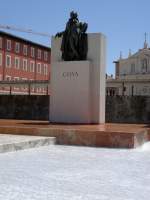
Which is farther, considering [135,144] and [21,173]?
[135,144]

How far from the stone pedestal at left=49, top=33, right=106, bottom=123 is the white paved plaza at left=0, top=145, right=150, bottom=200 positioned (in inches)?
186

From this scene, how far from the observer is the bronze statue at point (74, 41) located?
49.5ft

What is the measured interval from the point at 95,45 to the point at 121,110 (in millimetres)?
11638

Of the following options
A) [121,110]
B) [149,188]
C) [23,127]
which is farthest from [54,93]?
[121,110]

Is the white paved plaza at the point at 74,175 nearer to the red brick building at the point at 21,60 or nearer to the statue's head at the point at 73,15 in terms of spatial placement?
the statue's head at the point at 73,15

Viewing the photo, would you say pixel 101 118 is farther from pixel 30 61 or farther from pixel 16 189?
pixel 30 61

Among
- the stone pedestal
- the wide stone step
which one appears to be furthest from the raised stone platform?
the stone pedestal

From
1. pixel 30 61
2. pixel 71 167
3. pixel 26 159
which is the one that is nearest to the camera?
pixel 71 167

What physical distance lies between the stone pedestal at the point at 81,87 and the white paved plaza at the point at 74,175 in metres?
4.72

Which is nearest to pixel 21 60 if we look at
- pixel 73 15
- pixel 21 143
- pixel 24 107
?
pixel 24 107

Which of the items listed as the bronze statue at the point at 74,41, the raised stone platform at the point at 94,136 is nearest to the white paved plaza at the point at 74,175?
the raised stone platform at the point at 94,136

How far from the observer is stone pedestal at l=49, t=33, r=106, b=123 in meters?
14.8

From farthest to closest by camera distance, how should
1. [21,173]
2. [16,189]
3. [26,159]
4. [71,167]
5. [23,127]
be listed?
1. [23,127]
2. [26,159]
3. [71,167]
4. [21,173]
5. [16,189]

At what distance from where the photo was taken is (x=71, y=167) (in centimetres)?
774
